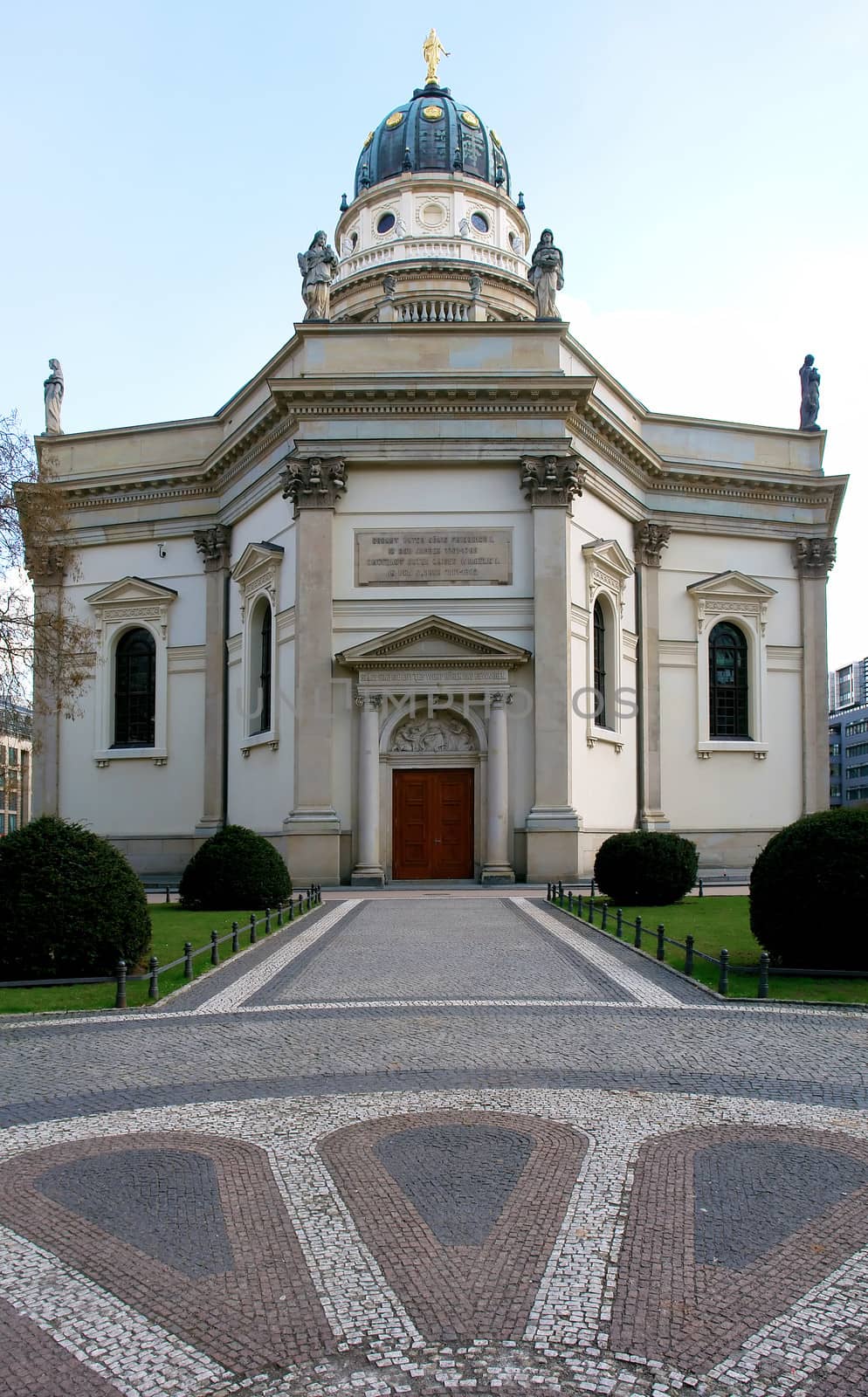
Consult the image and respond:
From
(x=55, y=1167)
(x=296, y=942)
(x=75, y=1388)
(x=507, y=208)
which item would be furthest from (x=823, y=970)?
Answer: (x=507, y=208)

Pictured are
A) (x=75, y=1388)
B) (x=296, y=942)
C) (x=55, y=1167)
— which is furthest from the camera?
(x=296, y=942)

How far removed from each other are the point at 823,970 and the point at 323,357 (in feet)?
72.6

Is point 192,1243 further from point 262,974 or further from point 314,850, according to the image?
point 314,850

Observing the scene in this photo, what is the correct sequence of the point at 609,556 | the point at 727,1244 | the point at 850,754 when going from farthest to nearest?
1. the point at 850,754
2. the point at 609,556
3. the point at 727,1244

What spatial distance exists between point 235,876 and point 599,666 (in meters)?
14.3

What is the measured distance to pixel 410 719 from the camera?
29.2 meters

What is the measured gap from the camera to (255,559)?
3222cm

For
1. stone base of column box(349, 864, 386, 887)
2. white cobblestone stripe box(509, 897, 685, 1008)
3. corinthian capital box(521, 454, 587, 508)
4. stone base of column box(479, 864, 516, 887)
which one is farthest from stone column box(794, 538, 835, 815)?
white cobblestone stripe box(509, 897, 685, 1008)

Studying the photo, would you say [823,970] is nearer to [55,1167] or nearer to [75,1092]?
[75,1092]

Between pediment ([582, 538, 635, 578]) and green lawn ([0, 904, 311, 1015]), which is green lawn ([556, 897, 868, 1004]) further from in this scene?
pediment ([582, 538, 635, 578])

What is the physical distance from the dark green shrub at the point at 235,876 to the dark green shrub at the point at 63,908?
8.33 m

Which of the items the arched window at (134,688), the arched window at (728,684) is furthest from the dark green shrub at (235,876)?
the arched window at (728,684)

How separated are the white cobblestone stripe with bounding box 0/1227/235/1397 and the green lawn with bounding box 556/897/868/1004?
8813mm

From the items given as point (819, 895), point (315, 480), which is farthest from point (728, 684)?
point (819, 895)
